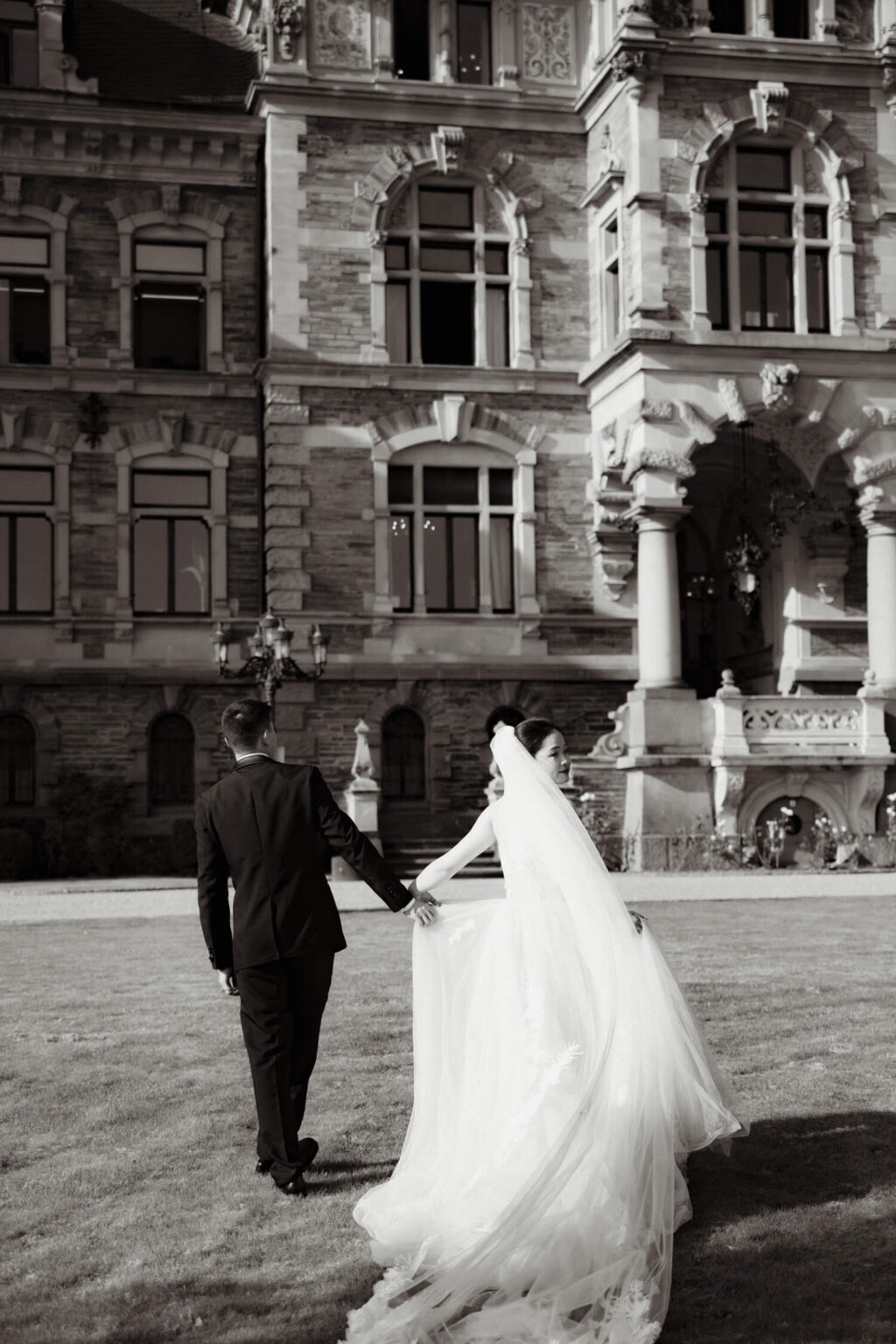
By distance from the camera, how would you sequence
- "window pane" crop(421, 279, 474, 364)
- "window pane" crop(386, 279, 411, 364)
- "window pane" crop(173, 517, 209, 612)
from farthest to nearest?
"window pane" crop(421, 279, 474, 364) → "window pane" crop(173, 517, 209, 612) → "window pane" crop(386, 279, 411, 364)

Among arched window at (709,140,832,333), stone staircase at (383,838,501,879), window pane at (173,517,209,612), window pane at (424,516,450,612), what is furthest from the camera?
window pane at (173,517,209,612)

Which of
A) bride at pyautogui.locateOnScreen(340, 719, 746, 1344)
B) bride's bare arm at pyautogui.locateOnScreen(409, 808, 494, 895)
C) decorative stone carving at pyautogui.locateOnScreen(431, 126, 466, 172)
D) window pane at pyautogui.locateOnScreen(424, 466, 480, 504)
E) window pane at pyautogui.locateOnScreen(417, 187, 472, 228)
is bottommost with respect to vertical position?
bride at pyautogui.locateOnScreen(340, 719, 746, 1344)

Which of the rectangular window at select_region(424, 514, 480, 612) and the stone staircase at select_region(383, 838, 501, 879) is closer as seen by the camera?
the stone staircase at select_region(383, 838, 501, 879)

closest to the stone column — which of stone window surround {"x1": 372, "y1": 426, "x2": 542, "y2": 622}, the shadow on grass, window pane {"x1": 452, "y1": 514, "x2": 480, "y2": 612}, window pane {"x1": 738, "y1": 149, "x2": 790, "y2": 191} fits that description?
window pane {"x1": 738, "y1": 149, "x2": 790, "y2": 191}

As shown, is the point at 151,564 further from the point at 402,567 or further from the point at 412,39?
the point at 412,39

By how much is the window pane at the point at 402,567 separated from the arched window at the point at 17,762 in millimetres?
6124

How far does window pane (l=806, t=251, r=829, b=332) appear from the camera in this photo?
2508cm

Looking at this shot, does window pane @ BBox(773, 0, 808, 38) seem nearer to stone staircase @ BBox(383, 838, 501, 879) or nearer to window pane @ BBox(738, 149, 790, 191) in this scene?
window pane @ BBox(738, 149, 790, 191)

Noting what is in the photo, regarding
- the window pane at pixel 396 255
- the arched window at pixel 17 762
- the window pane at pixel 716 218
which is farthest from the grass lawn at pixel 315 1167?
the window pane at pixel 396 255

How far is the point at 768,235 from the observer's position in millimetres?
25141

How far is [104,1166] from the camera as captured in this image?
6848 millimetres

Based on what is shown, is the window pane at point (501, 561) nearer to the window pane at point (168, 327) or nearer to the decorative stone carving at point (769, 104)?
the window pane at point (168, 327)

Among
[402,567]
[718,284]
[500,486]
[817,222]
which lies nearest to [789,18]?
[817,222]

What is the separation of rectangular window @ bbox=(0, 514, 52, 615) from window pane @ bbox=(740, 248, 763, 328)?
11.4 meters
